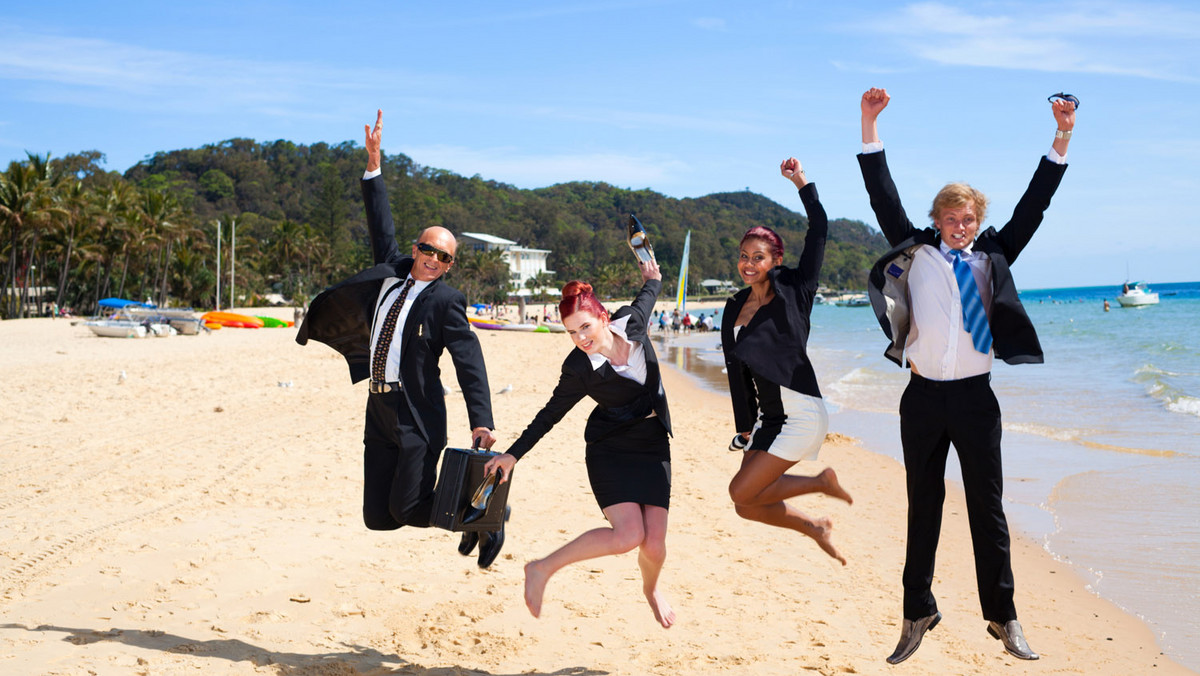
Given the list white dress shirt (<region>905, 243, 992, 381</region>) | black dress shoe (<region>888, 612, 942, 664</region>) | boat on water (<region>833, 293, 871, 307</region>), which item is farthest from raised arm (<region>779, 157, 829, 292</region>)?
boat on water (<region>833, 293, 871, 307</region>)

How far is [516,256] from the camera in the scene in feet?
390

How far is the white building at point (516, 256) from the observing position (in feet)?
370

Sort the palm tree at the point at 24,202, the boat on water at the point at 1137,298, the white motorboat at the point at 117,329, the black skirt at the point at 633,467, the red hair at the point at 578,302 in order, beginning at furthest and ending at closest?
the boat on water at the point at 1137,298 < the palm tree at the point at 24,202 < the white motorboat at the point at 117,329 < the black skirt at the point at 633,467 < the red hair at the point at 578,302

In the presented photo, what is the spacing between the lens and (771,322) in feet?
16.0

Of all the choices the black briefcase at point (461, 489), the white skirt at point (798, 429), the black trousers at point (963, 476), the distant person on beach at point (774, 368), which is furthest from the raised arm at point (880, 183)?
the black briefcase at point (461, 489)

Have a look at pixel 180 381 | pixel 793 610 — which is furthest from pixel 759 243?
pixel 180 381

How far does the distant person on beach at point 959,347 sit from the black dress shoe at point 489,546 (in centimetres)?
230

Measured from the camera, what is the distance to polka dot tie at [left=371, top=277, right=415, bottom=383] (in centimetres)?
538

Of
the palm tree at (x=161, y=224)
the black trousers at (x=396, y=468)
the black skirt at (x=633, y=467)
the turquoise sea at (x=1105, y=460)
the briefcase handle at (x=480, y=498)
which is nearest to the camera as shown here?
the black skirt at (x=633, y=467)

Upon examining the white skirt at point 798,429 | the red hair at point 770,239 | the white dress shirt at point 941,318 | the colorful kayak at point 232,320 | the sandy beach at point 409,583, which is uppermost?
the red hair at point 770,239

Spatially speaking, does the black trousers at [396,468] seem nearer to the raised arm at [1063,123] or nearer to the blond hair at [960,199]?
the blond hair at [960,199]

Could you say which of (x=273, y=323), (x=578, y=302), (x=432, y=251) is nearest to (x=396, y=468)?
(x=432, y=251)

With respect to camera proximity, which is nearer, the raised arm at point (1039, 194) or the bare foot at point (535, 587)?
the raised arm at point (1039, 194)

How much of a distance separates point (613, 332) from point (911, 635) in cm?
207
